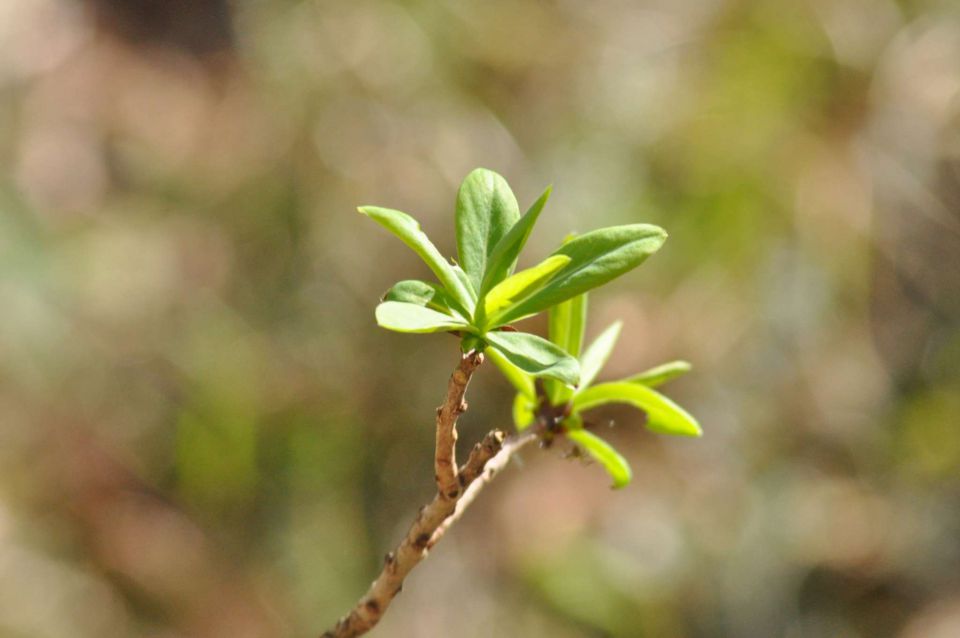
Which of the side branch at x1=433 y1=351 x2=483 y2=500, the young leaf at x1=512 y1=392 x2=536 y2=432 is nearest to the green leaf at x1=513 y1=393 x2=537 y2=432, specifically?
the young leaf at x1=512 y1=392 x2=536 y2=432

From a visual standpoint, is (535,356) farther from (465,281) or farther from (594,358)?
(594,358)

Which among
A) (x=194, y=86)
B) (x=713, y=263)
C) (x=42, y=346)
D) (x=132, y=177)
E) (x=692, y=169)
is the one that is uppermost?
(x=692, y=169)

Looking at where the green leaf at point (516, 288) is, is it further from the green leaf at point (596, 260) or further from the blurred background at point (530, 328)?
the blurred background at point (530, 328)

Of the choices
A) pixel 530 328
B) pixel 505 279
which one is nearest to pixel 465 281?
pixel 505 279

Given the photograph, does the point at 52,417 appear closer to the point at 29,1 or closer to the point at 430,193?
the point at 430,193

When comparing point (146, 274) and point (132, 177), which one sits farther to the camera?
point (132, 177)

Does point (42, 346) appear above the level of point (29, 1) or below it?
below

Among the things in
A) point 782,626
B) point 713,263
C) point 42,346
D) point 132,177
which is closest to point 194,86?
point 132,177
